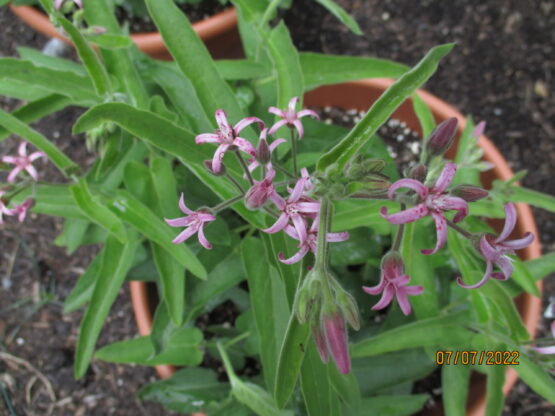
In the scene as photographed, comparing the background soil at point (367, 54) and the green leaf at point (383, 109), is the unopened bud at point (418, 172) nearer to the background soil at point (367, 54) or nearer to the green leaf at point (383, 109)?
the green leaf at point (383, 109)

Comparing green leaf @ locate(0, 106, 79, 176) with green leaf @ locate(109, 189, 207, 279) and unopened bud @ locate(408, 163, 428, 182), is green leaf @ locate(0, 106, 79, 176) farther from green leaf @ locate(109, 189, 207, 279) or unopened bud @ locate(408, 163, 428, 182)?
unopened bud @ locate(408, 163, 428, 182)

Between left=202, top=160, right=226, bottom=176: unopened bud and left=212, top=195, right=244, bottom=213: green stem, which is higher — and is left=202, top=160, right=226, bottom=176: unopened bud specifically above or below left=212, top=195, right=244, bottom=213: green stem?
above

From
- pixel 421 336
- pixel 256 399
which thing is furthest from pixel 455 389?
pixel 256 399

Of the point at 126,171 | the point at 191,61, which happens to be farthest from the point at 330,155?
the point at 126,171

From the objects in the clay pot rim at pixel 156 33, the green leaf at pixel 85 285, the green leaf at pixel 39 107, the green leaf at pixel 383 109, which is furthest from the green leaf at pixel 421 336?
the clay pot rim at pixel 156 33

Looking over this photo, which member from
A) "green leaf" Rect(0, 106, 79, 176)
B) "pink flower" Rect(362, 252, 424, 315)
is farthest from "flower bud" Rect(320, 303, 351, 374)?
"green leaf" Rect(0, 106, 79, 176)

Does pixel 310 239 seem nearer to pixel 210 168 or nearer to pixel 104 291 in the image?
pixel 210 168

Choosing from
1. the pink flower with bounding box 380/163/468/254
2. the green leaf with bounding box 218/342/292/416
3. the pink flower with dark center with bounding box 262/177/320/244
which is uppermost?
the pink flower with bounding box 380/163/468/254

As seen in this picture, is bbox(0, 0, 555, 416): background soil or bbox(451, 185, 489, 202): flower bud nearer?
bbox(451, 185, 489, 202): flower bud
